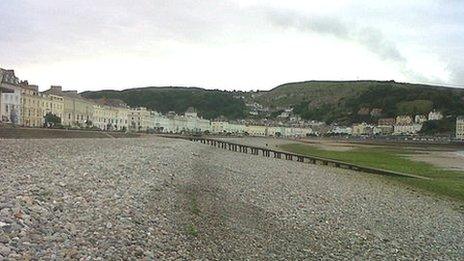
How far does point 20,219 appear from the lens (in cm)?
675

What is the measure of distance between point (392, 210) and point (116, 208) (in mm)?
9569

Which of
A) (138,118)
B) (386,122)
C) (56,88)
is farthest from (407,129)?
(56,88)

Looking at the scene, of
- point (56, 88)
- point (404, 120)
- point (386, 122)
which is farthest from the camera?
point (386, 122)

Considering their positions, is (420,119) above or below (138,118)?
above

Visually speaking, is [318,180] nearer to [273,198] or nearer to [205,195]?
[273,198]

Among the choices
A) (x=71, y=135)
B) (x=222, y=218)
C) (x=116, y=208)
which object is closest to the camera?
(x=116, y=208)

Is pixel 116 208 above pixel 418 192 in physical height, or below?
above

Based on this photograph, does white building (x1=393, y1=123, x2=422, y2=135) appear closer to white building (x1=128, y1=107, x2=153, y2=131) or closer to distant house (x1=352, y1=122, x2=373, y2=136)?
distant house (x1=352, y1=122, x2=373, y2=136)

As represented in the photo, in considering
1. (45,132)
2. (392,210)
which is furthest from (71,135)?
(392,210)

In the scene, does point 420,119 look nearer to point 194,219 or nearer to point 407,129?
point 407,129

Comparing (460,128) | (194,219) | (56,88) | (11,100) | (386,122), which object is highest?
(56,88)

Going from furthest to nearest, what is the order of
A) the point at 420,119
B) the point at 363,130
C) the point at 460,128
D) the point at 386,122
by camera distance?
the point at 386,122
the point at 363,130
the point at 420,119
the point at 460,128

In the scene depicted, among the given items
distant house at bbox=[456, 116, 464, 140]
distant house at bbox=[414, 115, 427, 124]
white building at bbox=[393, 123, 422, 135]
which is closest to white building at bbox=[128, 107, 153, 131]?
distant house at bbox=[456, 116, 464, 140]

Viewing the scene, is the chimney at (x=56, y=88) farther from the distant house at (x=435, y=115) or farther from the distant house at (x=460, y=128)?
the distant house at (x=435, y=115)
